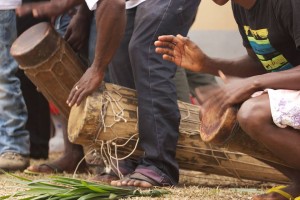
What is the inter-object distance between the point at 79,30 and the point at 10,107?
33.2 inches

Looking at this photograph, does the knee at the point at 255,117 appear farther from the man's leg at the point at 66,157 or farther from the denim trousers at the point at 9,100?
the denim trousers at the point at 9,100

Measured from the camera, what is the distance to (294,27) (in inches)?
122

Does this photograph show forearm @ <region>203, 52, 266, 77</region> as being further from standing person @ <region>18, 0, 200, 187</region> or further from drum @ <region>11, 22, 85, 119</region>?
drum @ <region>11, 22, 85, 119</region>

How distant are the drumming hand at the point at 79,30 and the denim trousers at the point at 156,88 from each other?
25.0 inches

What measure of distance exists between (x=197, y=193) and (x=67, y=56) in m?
1.26

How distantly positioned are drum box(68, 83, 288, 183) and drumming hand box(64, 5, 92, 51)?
1.80ft

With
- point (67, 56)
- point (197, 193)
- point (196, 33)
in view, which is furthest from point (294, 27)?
point (196, 33)

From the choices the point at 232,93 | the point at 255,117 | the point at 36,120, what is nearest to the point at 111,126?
the point at 232,93

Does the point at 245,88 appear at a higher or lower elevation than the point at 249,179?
higher

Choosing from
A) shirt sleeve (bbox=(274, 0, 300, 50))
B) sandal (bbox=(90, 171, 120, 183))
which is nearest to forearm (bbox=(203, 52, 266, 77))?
shirt sleeve (bbox=(274, 0, 300, 50))

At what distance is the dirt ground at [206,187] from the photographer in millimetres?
3611

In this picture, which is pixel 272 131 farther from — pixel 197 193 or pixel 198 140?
pixel 198 140

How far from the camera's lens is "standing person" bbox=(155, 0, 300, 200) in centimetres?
305

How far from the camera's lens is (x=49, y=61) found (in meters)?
4.36
